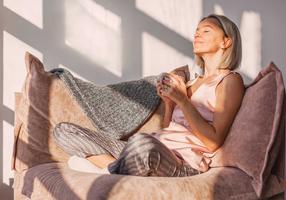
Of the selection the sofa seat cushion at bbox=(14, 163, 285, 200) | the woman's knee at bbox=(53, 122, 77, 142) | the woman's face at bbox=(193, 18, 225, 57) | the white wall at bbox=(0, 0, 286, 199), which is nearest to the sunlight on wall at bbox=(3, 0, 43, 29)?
the white wall at bbox=(0, 0, 286, 199)

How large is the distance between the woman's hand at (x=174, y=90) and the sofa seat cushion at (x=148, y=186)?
0.29 meters

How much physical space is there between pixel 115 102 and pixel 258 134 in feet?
3.03

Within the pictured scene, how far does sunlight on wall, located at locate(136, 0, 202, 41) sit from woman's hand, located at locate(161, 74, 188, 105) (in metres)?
1.11

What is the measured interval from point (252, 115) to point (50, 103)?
→ 979mm

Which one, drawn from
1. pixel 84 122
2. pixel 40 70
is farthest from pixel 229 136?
pixel 40 70

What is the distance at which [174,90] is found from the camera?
5.95ft

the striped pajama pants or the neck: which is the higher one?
the neck

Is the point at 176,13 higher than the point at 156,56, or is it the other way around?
the point at 176,13

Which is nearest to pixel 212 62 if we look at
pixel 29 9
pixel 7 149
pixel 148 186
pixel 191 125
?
pixel 191 125

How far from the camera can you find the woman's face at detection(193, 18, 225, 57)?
2033 mm

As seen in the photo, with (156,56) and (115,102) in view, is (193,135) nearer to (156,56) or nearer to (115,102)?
(115,102)

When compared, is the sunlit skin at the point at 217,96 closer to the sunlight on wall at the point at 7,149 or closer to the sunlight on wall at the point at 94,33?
the sunlight on wall at the point at 94,33

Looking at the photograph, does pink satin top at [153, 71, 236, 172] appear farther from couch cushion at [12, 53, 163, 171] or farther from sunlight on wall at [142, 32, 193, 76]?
sunlight on wall at [142, 32, 193, 76]

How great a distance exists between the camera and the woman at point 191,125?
1.53 m
